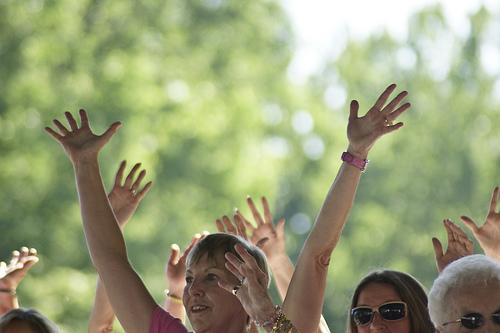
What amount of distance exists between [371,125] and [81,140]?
90 cm

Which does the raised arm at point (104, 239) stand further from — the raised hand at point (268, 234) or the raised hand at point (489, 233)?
the raised hand at point (489, 233)

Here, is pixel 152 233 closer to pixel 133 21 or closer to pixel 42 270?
pixel 42 270

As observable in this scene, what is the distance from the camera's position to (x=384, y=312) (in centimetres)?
305

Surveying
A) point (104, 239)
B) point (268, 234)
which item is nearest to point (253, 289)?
point (104, 239)

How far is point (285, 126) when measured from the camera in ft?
55.8

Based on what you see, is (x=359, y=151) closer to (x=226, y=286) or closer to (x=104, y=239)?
(x=226, y=286)

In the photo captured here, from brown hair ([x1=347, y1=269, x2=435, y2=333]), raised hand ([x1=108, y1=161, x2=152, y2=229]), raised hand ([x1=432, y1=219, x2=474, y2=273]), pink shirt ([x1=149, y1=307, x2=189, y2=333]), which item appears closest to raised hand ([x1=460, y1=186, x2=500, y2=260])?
raised hand ([x1=432, y1=219, x2=474, y2=273])

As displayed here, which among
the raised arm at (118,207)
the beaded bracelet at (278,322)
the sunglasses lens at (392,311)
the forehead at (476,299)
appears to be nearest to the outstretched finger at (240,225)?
the raised arm at (118,207)

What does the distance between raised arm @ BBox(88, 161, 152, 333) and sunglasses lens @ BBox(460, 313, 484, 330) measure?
5.34 ft

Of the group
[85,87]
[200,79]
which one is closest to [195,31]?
[200,79]

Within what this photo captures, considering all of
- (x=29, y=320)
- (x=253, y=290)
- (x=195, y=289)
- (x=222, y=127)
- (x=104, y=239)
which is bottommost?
(x=253, y=290)

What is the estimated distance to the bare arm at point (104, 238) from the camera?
3.10 metres

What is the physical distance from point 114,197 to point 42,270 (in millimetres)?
8156

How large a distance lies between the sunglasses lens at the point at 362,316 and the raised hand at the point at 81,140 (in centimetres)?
91
